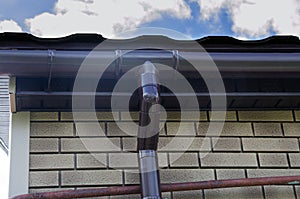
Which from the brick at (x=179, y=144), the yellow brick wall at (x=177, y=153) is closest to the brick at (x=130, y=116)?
the yellow brick wall at (x=177, y=153)

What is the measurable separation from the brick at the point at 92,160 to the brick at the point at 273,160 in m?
0.99

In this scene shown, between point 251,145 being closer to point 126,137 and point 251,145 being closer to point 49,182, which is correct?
point 126,137

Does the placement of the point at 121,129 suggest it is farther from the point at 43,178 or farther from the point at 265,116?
the point at 265,116

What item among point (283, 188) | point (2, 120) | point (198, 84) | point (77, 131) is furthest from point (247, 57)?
point (2, 120)

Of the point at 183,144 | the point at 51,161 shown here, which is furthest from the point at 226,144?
the point at 51,161

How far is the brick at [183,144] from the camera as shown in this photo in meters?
2.90

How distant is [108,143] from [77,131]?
0.20 metres

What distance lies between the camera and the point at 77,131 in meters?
2.85

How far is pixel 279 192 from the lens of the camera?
2852 mm

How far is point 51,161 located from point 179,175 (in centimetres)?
77

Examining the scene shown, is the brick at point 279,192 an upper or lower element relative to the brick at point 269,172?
lower

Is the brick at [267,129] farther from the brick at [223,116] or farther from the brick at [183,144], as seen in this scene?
the brick at [183,144]

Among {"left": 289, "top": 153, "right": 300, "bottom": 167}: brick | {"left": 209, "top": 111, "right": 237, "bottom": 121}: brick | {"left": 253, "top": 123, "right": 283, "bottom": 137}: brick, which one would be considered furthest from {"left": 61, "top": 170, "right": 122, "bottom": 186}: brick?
{"left": 289, "top": 153, "right": 300, "bottom": 167}: brick

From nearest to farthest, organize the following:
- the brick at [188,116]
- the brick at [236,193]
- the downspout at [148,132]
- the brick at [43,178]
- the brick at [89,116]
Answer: the downspout at [148,132]
the brick at [43,178]
the brick at [236,193]
the brick at [89,116]
the brick at [188,116]
